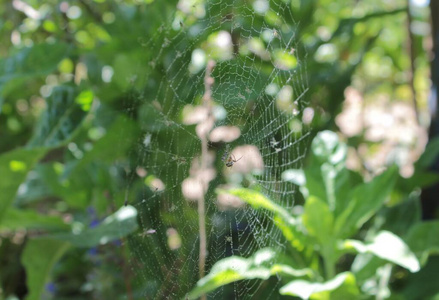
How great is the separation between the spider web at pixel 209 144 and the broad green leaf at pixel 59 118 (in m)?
0.13

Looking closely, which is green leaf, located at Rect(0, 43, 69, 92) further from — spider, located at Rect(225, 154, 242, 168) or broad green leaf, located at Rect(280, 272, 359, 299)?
broad green leaf, located at Rect(280, 272, 359, 299)

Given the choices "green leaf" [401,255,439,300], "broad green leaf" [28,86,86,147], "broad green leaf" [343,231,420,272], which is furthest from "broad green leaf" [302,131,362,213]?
"broad green leaf" [28,86,86,147]

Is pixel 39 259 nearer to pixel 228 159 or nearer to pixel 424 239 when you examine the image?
pixel 228 159

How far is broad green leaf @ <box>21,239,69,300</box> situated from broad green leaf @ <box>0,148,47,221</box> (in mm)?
97

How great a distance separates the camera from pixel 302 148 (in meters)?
1.39

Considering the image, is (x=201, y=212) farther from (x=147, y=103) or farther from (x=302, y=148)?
(x=302, y=148)

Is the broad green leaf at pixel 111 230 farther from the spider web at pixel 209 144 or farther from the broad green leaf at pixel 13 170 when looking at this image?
the broad green leaf at pixel 13 170

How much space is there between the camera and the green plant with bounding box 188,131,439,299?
0.92m

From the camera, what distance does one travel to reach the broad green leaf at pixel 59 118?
46.6 inches

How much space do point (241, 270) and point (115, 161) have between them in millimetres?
505

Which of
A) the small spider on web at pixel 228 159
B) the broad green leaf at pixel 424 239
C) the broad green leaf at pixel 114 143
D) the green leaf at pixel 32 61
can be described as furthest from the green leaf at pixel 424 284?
the green leaf at pixel 32 61

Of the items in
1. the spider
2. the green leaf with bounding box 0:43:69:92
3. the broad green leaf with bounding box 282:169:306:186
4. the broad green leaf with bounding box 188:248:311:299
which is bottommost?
the broad green leaf with bounding box 188:248:311:299

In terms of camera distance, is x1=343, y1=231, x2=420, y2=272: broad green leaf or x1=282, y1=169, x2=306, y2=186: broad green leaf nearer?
x1=343, y1=231, x2=420, y2=272: broad green leaf

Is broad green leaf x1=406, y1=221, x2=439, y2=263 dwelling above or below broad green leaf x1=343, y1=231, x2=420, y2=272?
below
